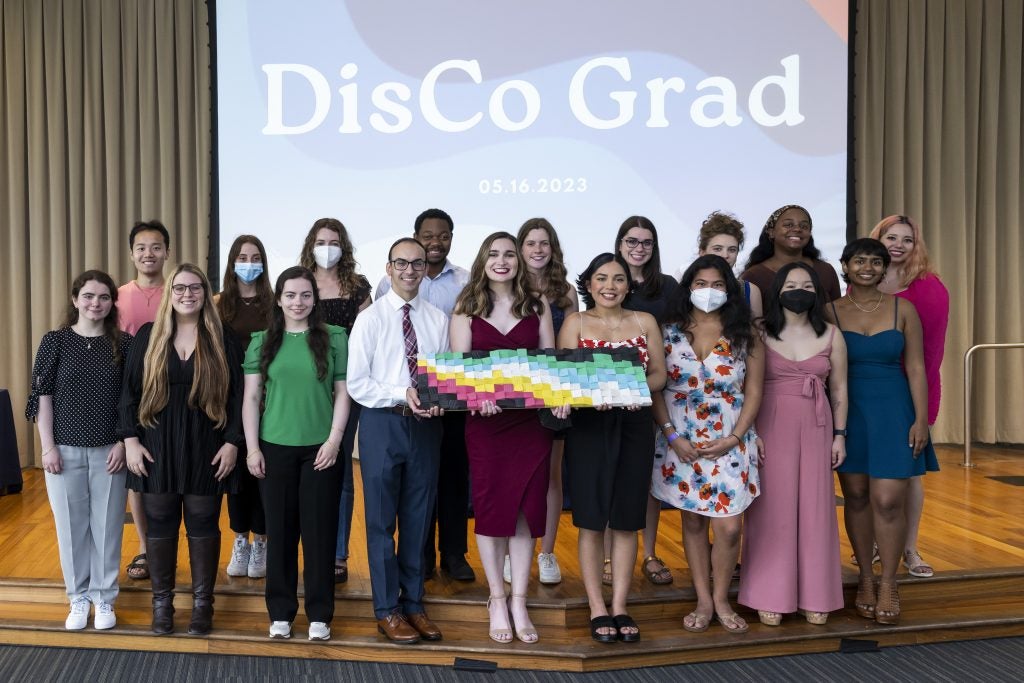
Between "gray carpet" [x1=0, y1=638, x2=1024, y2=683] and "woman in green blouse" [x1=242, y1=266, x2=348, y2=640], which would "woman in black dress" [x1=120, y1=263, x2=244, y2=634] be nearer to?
"woman in green blouse" [x1=242, y1=266, x2=348, y2=640]

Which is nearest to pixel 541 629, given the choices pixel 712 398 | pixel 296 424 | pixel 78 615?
pixel 712 398

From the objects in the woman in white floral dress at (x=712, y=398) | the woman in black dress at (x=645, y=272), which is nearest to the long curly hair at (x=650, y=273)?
the woman in black dress at (x=645, y=272)

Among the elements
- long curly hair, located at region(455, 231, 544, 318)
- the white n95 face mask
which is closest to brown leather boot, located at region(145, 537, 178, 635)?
long curly hair, located at region(455, 231, 544, 318)

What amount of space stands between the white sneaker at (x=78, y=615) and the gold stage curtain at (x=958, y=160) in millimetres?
5717

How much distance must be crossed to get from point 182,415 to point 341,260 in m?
0.92

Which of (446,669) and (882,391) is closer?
(446,669)

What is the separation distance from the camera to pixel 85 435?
323 centimetres

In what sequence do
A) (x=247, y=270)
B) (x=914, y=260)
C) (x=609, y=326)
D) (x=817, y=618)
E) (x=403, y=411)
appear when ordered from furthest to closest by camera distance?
1. (x=914, y=260)
2. (x=247, y=270)
3. (x=817, y=618)
4. (x=609, y=326)
5. (x=403, y=411)

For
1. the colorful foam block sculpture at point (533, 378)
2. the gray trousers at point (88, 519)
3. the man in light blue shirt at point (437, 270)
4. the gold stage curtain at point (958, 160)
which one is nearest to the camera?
the colorful foam block sculpture at point (533, 378)

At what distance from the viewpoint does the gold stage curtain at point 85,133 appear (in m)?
6.26

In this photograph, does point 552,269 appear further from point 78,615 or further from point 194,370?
point 78,615

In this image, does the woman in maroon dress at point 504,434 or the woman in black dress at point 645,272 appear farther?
the woman in black dress at point 645,272

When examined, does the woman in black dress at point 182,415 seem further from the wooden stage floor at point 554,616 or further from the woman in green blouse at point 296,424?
the wooden stage floor at point 554,616

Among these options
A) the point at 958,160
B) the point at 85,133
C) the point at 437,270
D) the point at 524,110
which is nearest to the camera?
the point at 437,270
